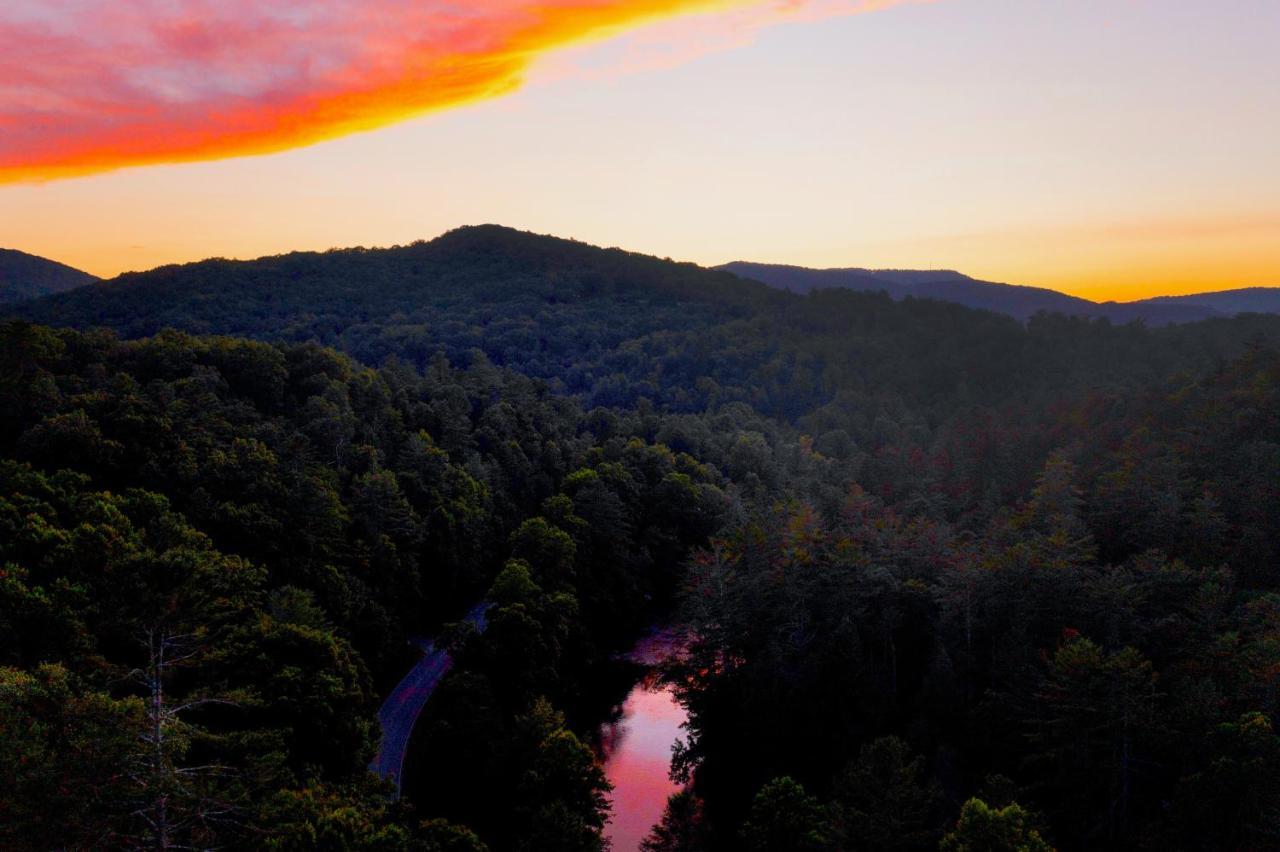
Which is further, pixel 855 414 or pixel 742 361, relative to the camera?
pixel 742 361

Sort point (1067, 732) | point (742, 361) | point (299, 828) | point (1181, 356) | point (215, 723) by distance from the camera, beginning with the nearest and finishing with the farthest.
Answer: point (299, 828)
point (215, 723)
point (1067, 732)
point (1181, 356)
point (742, 361)

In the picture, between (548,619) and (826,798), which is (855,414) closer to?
(548,619)

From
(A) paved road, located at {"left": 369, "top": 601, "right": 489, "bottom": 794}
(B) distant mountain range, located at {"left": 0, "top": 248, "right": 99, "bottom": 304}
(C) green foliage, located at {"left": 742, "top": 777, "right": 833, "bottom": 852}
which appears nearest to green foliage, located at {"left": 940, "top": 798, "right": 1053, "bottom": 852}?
(C) green foliage, located at {"left": 742, "top": 777, "right": 833, "bottom": 852}

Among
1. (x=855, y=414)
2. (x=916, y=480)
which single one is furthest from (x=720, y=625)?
(x=855, y=414)

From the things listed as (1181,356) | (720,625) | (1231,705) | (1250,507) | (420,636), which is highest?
(1181,356)

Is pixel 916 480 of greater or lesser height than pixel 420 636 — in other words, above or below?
above

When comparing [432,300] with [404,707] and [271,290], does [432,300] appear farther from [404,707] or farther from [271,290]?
[404,707]

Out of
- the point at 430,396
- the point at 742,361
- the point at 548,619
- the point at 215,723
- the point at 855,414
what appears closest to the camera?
the point at 215,723
